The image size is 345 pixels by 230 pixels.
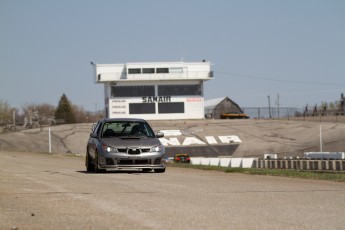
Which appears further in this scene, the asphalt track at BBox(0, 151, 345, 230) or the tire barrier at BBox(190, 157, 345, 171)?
the tire barrier at BBox(190, 157, 345, 171)

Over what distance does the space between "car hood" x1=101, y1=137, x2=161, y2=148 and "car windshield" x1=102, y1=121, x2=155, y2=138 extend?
394 mm

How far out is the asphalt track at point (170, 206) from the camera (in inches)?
321

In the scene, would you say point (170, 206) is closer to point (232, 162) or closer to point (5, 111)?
point (232, 162)

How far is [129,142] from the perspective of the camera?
66.7 ft

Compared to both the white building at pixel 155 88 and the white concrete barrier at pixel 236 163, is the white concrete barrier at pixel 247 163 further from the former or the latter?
the white building at pixel 155 88

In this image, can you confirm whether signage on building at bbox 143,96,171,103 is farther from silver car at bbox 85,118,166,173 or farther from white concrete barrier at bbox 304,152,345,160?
silver car at bbox 85,118,166,173

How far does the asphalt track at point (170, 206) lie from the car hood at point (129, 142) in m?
5.39

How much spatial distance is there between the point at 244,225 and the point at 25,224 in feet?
8.40

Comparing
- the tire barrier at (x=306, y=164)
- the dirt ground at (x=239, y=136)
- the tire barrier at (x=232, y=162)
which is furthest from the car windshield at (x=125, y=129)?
the dirt ground at (x=239, y=136)

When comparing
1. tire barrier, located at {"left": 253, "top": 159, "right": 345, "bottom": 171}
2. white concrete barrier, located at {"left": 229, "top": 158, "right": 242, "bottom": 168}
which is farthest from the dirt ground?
tire barrier, located at {"left": 253, "top": 159, "right": 345, "bottom": 171}

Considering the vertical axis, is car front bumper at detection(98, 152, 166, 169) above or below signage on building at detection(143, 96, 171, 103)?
below

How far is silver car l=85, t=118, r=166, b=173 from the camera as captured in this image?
2009 cm

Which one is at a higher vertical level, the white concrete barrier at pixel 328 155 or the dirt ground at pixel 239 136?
the dirt ground at pixel 239 136

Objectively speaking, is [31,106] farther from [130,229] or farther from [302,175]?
[130,229]
